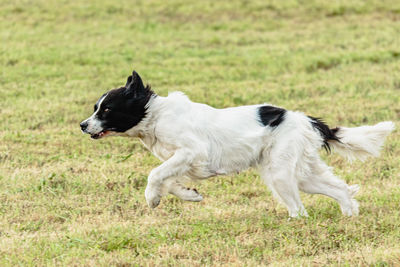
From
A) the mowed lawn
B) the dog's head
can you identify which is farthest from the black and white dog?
the mowed lawn

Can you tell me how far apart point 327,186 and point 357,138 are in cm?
62

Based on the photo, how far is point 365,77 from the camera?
547 inches

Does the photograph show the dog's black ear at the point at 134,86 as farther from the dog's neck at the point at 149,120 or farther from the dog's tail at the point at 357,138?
the dog's tail at the point at 357,138

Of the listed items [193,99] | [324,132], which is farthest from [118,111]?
[193,99]

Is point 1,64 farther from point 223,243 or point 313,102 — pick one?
point 223,243

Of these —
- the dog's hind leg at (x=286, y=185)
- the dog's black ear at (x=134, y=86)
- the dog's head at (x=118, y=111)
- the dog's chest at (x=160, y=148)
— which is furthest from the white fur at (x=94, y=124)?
the dog's hind leg at (x=286, y=185)

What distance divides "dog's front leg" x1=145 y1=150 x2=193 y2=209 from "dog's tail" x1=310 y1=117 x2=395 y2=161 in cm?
148

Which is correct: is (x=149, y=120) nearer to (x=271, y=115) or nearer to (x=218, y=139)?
(x=218, y=139)

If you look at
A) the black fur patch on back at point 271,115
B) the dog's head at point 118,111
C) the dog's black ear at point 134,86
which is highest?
the dog's black ear at point 134,86

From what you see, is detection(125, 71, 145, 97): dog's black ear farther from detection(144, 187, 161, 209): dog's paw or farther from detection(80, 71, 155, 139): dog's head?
detection(144, 187, 161, 209): dog's paw

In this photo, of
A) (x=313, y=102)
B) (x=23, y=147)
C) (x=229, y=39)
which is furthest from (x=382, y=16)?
(x=23, y=147)

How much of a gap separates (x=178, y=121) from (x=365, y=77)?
8.51m

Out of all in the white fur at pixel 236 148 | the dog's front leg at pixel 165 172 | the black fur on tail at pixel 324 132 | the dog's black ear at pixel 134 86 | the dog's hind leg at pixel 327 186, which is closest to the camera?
the dog's front leg at pixel 165 172

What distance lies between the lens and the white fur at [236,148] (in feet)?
20.6
